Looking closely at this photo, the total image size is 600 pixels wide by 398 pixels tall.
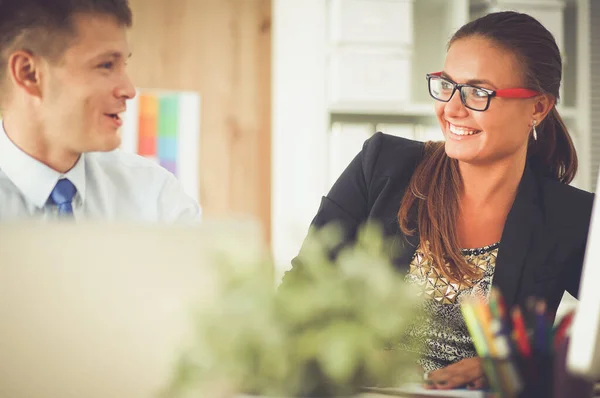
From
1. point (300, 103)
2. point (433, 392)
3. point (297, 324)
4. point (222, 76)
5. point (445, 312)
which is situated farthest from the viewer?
point (222, 76)

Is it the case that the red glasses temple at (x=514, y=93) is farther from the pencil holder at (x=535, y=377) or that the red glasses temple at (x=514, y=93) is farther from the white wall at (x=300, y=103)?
the white wall at (x=300, y=103)

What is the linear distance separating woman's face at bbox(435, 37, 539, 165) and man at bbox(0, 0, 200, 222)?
0.73 m

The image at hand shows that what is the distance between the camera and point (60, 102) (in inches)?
58.7

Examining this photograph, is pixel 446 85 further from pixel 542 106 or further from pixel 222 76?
pixel 222 76

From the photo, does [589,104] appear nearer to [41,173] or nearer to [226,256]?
[41,173]

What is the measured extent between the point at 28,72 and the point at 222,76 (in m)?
1.71

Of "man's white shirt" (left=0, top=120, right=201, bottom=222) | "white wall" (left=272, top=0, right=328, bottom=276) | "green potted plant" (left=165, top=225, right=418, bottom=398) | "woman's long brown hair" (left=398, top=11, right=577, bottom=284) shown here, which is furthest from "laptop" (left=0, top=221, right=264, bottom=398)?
"white wall" (left=272, top=0, right=328, bottom=276)

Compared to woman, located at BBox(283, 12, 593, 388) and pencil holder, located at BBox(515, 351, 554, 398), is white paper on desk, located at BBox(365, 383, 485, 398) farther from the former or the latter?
woman, located at BBox(283, 12, 593, 388)

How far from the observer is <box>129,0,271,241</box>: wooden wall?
10.3 feet

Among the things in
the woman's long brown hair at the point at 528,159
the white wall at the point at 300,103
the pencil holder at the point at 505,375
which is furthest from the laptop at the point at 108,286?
the white wall at the point at 300,103

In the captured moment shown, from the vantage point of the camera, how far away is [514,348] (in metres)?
0.72

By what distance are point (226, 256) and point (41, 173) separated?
1001 millimetres

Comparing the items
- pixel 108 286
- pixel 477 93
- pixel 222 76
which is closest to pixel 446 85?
pixel 477 93

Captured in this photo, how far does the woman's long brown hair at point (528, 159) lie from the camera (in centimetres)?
148
